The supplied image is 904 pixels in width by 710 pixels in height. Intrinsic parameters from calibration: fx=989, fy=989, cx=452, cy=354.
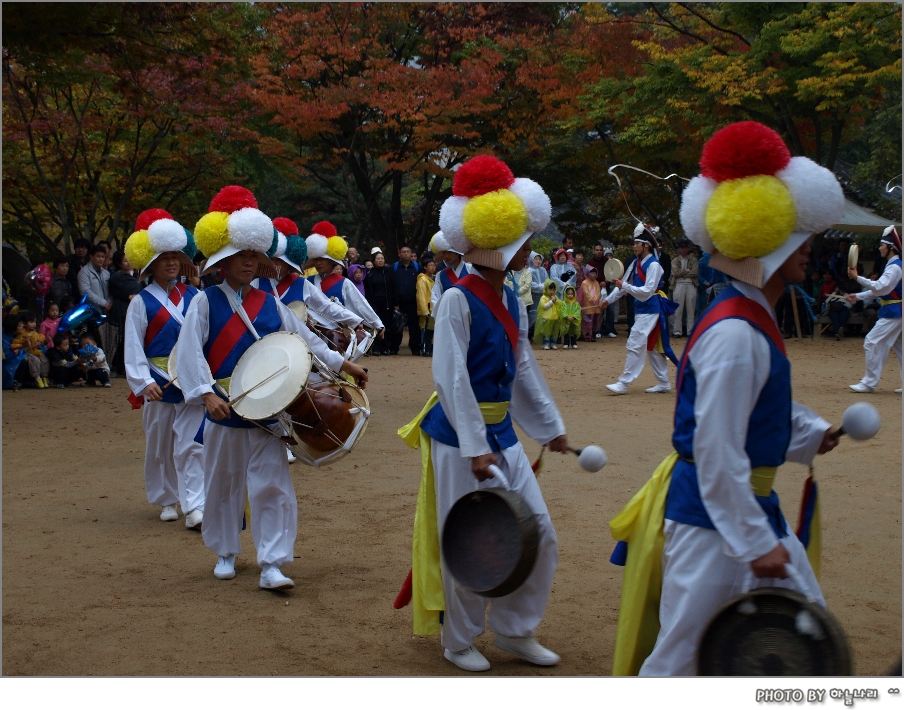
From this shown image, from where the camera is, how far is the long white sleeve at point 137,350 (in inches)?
264

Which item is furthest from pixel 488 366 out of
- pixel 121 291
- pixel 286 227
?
pixel 121 291

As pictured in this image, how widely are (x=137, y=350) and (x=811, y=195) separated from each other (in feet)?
16.6

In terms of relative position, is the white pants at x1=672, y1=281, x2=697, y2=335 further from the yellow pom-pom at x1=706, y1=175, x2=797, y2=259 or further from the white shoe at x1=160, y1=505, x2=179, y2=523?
the yellow pom-pom at x1=706, y1=175, x2=797, y2=259

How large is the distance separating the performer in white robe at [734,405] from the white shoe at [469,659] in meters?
1.21

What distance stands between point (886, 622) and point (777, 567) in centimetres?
231

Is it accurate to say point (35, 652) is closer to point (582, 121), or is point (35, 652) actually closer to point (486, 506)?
point (486, 506)

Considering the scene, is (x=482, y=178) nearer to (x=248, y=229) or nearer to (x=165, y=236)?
(x=248, y=229)

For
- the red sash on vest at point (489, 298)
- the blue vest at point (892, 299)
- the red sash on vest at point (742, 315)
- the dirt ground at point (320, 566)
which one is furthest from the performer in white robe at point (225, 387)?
the blue vest at point (892, 299)

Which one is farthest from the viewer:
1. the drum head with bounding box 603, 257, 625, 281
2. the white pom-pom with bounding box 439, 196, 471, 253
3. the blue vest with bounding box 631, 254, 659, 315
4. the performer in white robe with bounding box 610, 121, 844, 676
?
the drum head with bounding box 603, 257, 625, 281

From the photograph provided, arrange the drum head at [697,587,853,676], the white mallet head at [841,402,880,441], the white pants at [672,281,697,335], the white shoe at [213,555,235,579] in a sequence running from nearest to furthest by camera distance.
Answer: the drum head at [697,587,853,676]
the white mallet head at [841,402,880,441]
the white shoe at [213,555,235,579]
the white pants at [672,281,697,335]

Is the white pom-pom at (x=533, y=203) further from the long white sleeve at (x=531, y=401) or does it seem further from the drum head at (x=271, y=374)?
the drum head at (x=271, y=374)

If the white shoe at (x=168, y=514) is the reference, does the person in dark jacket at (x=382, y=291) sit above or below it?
above

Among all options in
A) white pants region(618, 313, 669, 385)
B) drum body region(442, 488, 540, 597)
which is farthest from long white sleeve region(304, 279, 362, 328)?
drum body region(442, 488, 540, 597)

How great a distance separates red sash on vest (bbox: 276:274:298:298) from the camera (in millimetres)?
8945
